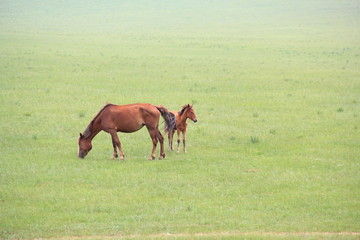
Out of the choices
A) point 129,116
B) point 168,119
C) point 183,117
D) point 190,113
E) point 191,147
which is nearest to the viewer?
point 129,116

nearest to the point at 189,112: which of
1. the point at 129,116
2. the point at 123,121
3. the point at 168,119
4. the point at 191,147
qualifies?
the point at 168,119

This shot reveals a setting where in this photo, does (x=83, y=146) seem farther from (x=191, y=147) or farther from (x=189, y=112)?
(x=191, y=147)

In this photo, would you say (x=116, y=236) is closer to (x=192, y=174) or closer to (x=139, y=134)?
(x=192, y=174)

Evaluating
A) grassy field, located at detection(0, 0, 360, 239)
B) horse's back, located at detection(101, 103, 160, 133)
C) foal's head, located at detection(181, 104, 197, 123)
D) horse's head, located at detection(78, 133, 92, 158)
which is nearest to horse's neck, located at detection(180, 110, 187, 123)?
foal's head, located at detection(181, 104, 197, 123)

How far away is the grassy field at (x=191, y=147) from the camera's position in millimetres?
11734

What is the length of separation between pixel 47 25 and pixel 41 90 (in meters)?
50.1

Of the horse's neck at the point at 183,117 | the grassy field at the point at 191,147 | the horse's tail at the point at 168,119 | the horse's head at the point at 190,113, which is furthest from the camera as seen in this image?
the horse's neck at the point at 183,117

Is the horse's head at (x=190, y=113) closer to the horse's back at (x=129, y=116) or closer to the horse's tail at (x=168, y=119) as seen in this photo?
the horse's tail at (x=168, y=119)

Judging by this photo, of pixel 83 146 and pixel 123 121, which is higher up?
pixel 123 121

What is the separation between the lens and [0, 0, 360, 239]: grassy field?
462 inches

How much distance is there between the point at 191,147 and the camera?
719 inches

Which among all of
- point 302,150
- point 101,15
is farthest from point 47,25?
point 302,150

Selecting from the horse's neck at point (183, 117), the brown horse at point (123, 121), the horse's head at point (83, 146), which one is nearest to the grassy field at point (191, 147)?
the horse's head at point (83, 146)

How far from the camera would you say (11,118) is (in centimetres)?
2216
